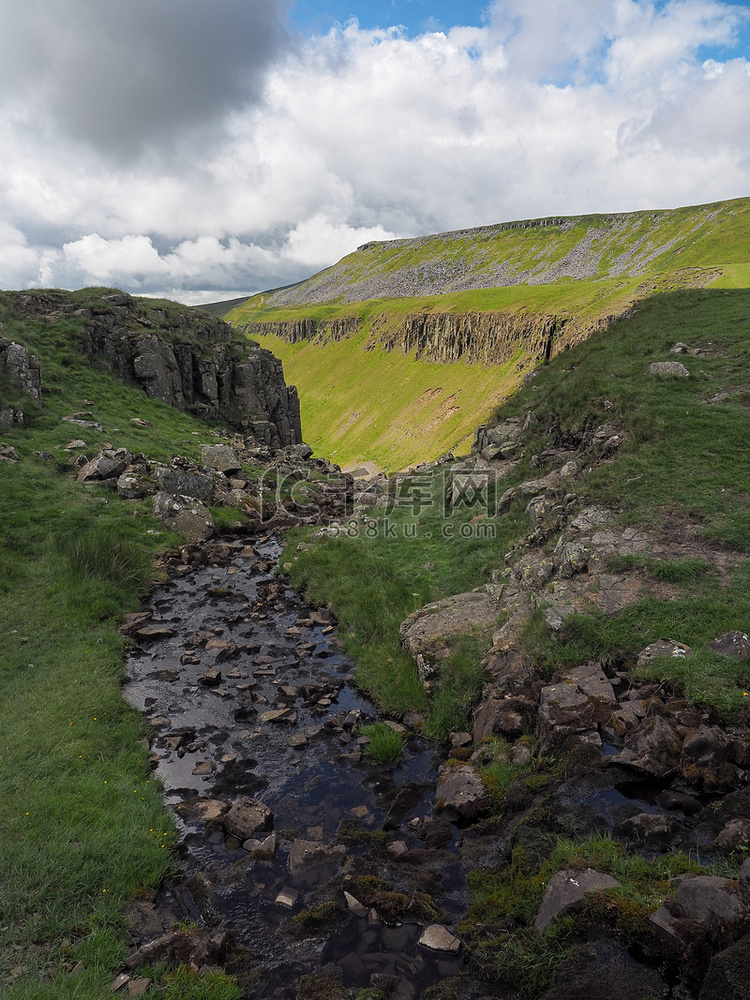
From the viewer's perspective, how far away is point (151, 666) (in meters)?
15.0

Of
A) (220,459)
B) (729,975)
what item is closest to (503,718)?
(729,975)

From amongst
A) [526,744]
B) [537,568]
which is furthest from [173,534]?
[526,744]

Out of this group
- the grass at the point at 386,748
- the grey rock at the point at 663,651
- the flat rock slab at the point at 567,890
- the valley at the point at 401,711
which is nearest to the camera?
the flat rock slab at the point at 567,890

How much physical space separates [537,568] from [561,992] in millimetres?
10123

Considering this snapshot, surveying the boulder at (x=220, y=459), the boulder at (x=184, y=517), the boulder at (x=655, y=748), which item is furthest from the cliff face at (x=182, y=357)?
the boulder at (x=655, y=748)

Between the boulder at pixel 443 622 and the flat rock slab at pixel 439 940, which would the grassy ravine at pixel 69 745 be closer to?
the flat rock slab at pixel 439 940

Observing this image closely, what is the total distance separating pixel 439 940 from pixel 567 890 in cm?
206

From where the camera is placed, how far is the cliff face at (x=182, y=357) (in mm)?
43375

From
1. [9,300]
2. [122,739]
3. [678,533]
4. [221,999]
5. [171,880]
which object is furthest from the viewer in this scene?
[9,300]

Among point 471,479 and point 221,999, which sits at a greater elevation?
point 471,479

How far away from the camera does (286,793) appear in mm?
10352

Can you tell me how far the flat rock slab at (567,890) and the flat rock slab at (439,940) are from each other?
1307 millimetres

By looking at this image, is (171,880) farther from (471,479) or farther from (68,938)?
(471,479)

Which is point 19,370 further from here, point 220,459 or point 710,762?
point 710,762
